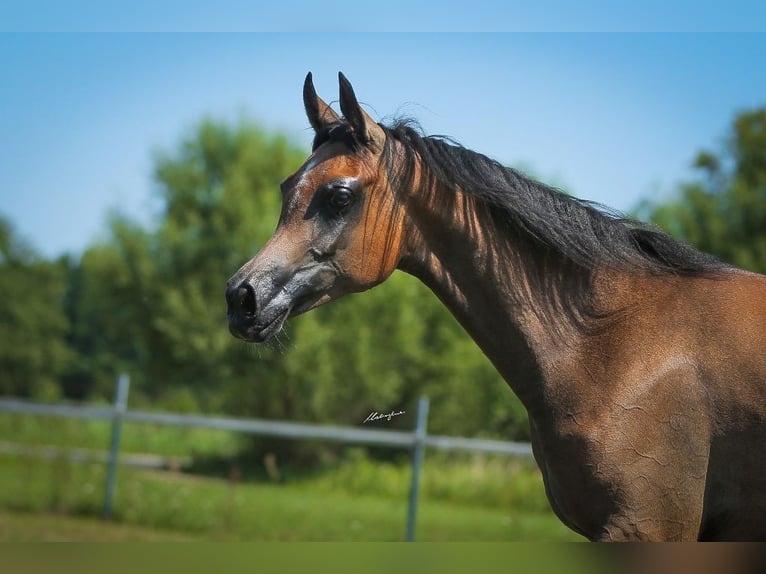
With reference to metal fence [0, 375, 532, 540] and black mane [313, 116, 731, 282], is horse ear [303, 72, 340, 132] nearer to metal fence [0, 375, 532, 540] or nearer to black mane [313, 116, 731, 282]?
black mane [313, 116, 731, 282]

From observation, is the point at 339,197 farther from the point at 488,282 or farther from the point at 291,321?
the point at 291,321

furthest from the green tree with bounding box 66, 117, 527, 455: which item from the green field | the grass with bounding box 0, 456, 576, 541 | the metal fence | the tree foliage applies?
the metal fence

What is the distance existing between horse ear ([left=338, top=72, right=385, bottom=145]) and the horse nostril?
633 mm

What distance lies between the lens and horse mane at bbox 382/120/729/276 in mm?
2598

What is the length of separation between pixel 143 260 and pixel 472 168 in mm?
18159

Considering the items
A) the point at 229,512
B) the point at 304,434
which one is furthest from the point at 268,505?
the point at 304,434

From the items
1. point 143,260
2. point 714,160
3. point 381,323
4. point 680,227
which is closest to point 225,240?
point 143,260

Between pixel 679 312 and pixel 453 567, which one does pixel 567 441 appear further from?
pixel 453 567

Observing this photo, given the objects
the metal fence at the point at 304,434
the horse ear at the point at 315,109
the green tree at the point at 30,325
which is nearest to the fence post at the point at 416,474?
the metal fence at the point at 304,434

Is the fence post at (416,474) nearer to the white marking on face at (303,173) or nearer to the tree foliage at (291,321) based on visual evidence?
the tree foliage at (291,321)

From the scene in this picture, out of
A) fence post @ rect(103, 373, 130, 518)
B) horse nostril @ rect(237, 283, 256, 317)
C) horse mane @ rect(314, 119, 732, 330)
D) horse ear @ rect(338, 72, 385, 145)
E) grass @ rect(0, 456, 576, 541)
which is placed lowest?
grass @ rect(0, 456, 576, 541)

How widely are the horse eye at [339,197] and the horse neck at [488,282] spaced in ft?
0.80

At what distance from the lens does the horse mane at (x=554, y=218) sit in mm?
2598

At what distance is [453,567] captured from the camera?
1.15m
